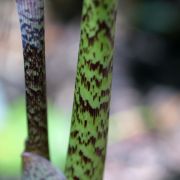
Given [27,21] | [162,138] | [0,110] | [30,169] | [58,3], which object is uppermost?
[27,21]

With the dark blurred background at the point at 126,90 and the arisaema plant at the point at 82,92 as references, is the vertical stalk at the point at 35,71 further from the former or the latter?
the dark blurred background at the point at 126,90

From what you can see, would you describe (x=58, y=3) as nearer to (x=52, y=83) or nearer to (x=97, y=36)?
(x=52, y=83)

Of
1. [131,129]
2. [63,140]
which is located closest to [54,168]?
[63,140]

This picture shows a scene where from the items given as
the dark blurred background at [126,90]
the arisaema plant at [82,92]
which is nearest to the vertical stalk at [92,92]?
the arisaema plant at [82,92]

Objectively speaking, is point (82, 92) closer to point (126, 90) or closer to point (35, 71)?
point (35, 71)

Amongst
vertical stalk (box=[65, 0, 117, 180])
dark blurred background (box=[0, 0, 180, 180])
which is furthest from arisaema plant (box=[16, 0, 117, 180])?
dark blurred background (box=[0, 0, 180, 180])

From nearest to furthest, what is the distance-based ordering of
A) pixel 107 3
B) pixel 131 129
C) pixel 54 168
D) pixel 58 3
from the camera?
pixel 107 3 → pixel 54 168 → pixel 131 129 → pixel 58 3
